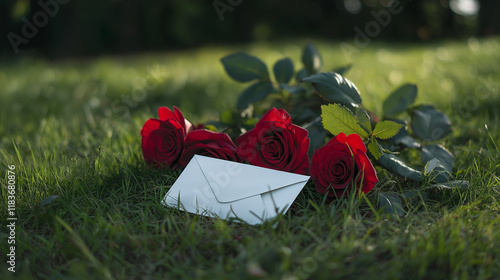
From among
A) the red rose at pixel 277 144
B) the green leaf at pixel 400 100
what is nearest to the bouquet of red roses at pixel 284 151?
the red rose at pixel 277 144

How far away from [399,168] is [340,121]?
24 cm

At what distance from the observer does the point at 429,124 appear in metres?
1.70

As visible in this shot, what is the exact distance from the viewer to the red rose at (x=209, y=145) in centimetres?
143

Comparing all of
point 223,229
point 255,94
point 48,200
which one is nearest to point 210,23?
point 255,94

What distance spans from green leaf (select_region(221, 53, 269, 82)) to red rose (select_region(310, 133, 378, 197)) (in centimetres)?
59

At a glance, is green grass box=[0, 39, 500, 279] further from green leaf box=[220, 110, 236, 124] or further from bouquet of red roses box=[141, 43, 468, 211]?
green leaf box=[220, 110, 236, 124]

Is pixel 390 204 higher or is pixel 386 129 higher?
pixel 386 129

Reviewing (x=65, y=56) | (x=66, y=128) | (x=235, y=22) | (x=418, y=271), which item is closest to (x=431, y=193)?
(x=418, y=271)

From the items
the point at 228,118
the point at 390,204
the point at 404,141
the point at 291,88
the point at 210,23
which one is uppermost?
the point at 210,23

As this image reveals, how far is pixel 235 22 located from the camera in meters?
9.89

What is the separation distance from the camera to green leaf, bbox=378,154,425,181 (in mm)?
1354

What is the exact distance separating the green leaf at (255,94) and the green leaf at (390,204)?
2.19 ft

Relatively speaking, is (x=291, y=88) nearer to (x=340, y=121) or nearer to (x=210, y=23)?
(x=340, y=121)

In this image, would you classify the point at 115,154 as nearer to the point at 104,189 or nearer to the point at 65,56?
the point at 104,189
